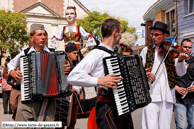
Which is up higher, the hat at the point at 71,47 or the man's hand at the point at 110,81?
the hat at the point at 71,47

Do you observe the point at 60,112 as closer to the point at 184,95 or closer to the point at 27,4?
the point at 184,95

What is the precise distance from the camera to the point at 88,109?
651 centimetres

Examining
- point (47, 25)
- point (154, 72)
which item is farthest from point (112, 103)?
point (47, 25)

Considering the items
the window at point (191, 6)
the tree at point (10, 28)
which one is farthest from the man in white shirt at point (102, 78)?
the tree at point (10, 28)

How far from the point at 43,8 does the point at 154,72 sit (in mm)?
41729

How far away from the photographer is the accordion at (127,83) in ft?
9.62

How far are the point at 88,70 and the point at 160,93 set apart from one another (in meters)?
1.74

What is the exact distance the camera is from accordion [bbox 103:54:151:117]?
2.93m

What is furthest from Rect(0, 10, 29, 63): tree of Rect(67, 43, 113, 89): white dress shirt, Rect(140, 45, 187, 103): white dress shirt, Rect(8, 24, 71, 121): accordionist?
Rect(67, 43, 113, 89): white dress shirt

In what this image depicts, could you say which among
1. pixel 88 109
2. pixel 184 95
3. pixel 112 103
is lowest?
pixel 88 109

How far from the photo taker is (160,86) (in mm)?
4293

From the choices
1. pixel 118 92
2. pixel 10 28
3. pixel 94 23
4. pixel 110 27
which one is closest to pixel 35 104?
pixel 118 92

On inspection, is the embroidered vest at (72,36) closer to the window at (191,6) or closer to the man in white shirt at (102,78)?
the man in white shirt at (102,78)

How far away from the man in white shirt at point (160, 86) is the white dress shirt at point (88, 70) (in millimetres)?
1323
